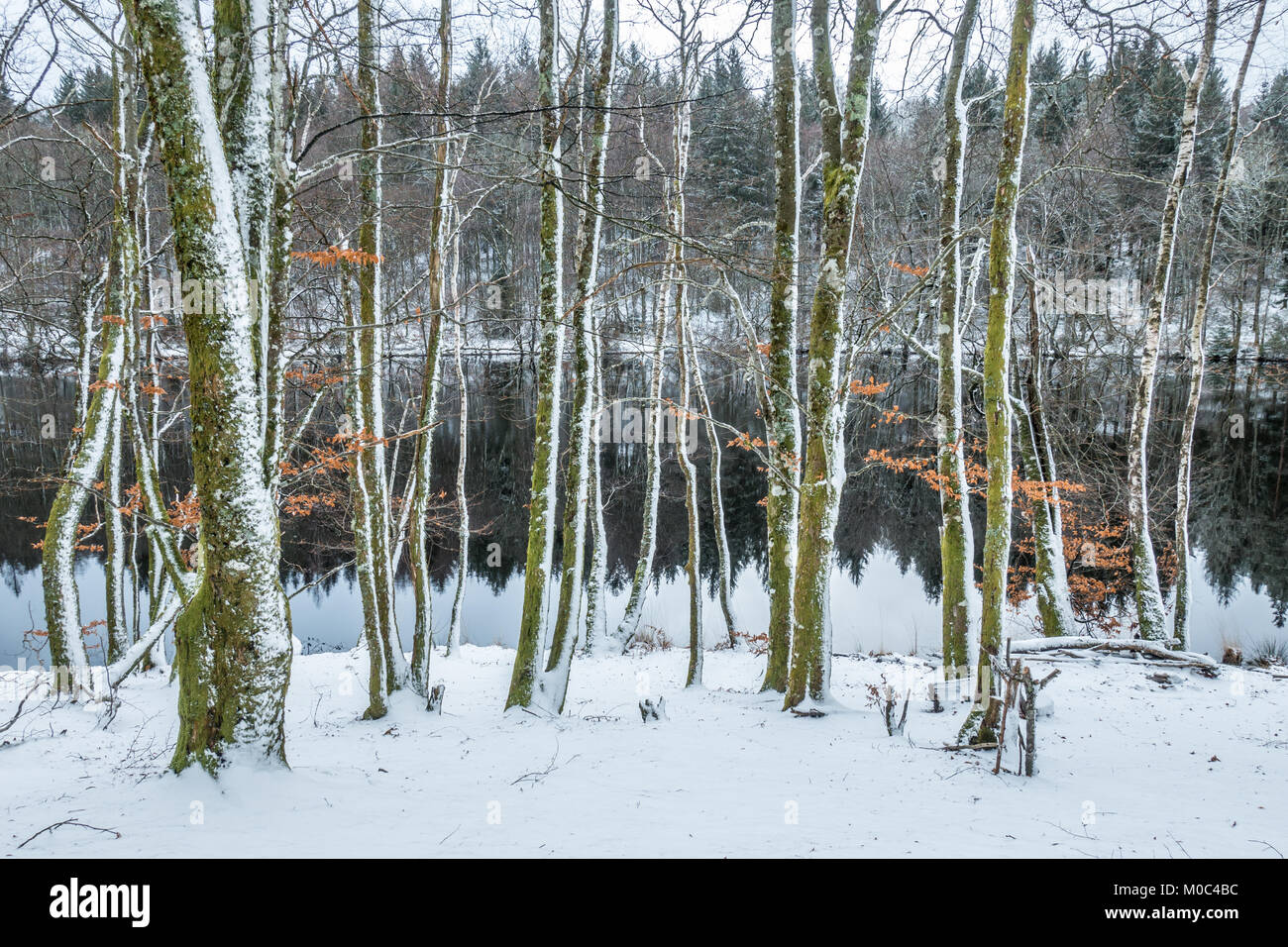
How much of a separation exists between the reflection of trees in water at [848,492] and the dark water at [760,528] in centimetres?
8

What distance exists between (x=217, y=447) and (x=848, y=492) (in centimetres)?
2149

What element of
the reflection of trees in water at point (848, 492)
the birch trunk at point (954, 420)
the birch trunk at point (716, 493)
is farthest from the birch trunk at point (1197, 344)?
the birch trunk at point (716, 493)

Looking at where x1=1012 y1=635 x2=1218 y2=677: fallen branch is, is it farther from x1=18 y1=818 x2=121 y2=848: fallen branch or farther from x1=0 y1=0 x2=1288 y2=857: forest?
x1=18 y1=818 x2=121 y2=848: fallen branch

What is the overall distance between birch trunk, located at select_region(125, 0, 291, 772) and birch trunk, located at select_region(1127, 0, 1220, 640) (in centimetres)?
1023

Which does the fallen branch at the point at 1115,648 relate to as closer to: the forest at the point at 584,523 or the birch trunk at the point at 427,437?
the forest at the point at 584,523

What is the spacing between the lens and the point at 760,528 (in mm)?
20234

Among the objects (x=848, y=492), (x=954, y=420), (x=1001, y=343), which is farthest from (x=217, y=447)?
(x=848, y=492)

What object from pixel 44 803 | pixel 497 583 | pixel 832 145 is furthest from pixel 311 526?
pixel 832 145

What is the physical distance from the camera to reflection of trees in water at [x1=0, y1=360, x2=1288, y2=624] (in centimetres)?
1544

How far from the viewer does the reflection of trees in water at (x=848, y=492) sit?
50.6 feet

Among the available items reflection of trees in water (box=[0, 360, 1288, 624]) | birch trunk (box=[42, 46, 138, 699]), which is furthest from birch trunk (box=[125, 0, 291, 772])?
reflection of trees in water (box=[0, 360, 1288, 624])

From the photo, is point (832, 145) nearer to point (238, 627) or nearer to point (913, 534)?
point (238, 627)

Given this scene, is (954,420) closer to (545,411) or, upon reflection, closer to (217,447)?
(545,411)

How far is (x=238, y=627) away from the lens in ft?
12.9
